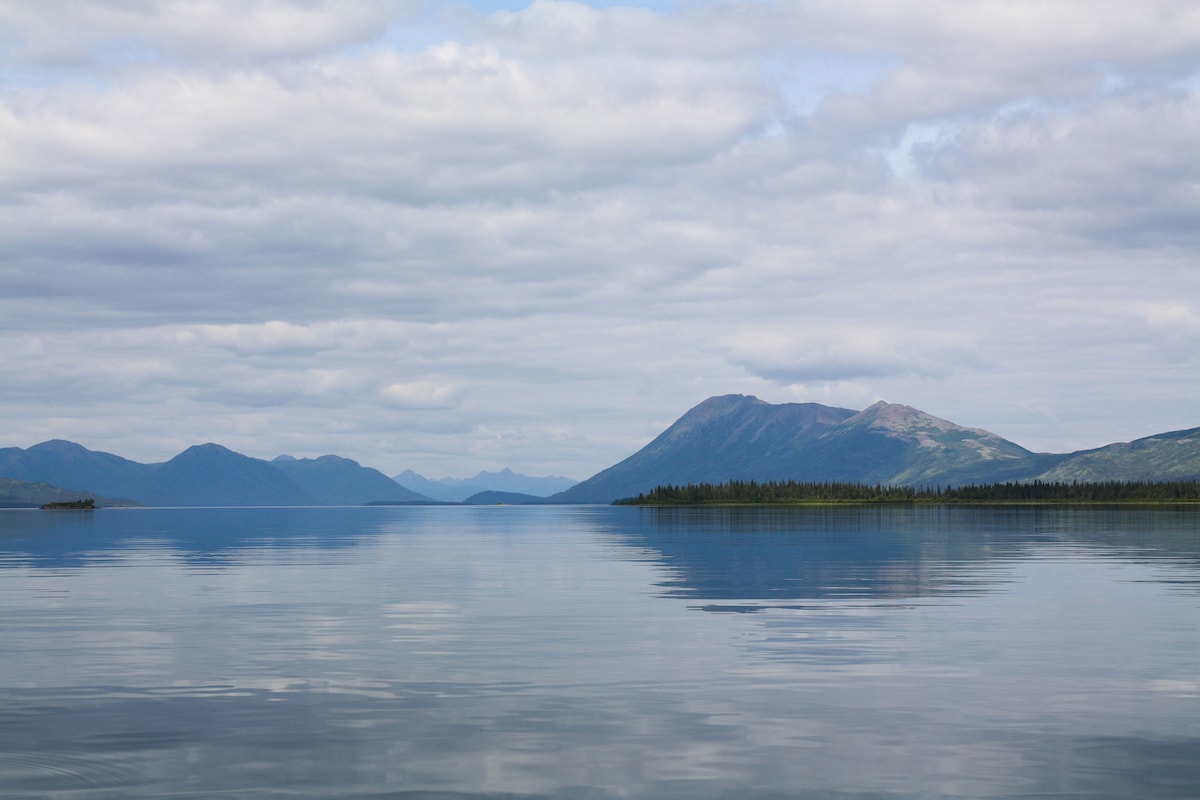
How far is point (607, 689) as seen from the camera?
3656 cm

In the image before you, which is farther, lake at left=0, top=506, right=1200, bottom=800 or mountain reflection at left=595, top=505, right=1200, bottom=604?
mountain reflection at left=595, top=505, right=1200, bottom=604

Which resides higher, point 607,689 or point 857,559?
point 607,689

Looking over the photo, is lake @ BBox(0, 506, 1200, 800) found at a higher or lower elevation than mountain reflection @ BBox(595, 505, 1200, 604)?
higher

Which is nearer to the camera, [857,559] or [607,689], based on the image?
[607,689]

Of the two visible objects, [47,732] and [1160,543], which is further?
[1160,543]

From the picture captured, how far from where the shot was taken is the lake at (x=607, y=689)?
84.2 feet

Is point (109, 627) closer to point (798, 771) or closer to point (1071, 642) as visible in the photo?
point (798, 771)

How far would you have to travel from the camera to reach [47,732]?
30.3 meters

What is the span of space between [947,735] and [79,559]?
105 metres

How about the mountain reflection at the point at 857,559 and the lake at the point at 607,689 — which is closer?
the lake at the point at 607,689

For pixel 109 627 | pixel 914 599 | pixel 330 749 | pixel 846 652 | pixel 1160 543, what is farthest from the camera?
pixel 1160 543

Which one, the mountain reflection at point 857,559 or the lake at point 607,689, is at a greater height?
the lake at point 607,689

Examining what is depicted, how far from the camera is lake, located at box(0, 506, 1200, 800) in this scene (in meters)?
25.7

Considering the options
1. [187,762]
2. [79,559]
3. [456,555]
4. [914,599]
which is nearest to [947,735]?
[187,762]
